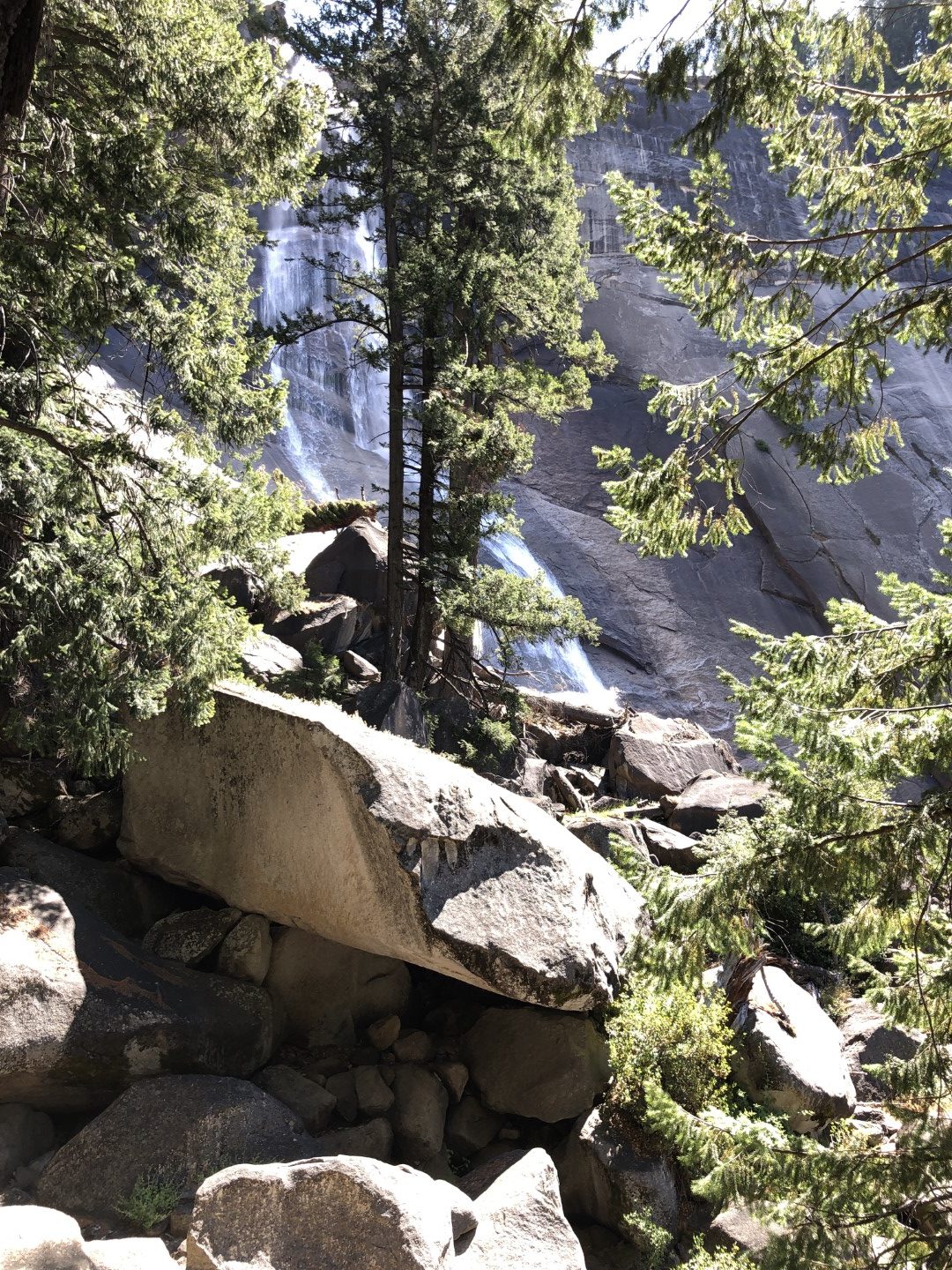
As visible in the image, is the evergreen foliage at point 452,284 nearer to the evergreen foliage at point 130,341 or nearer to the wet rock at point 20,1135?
the evergreen foliage at point 130,341

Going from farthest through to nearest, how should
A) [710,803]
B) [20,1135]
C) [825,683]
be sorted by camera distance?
[710,803] → [20,1135] → [825,683]

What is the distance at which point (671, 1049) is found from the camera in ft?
28.1

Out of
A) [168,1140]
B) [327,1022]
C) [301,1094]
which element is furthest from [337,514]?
[168,1140]

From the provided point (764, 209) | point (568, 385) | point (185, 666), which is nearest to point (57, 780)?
point (185, 666)

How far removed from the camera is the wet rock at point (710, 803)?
15.2 metres

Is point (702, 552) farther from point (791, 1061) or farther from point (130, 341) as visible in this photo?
point (130, 341)

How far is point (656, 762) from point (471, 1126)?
33.2 ft

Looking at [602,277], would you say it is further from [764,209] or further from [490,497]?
[490,497]

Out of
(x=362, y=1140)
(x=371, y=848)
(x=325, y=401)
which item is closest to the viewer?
(x=362, y=1140)

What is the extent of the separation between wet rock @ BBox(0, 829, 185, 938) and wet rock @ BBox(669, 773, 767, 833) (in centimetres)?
911

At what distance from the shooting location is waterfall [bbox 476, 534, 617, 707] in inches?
1012

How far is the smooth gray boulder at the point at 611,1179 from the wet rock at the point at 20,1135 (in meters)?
4.48

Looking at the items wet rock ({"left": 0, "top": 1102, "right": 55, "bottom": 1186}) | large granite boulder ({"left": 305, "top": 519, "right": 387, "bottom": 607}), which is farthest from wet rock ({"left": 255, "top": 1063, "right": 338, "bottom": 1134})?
large granite boulder ({"left": 305, "top": 519, "right": 387, "bottom": 607})

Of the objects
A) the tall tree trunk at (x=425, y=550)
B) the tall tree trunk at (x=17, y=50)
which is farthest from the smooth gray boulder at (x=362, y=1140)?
the tall tree trunk at (x=17, y=50)
